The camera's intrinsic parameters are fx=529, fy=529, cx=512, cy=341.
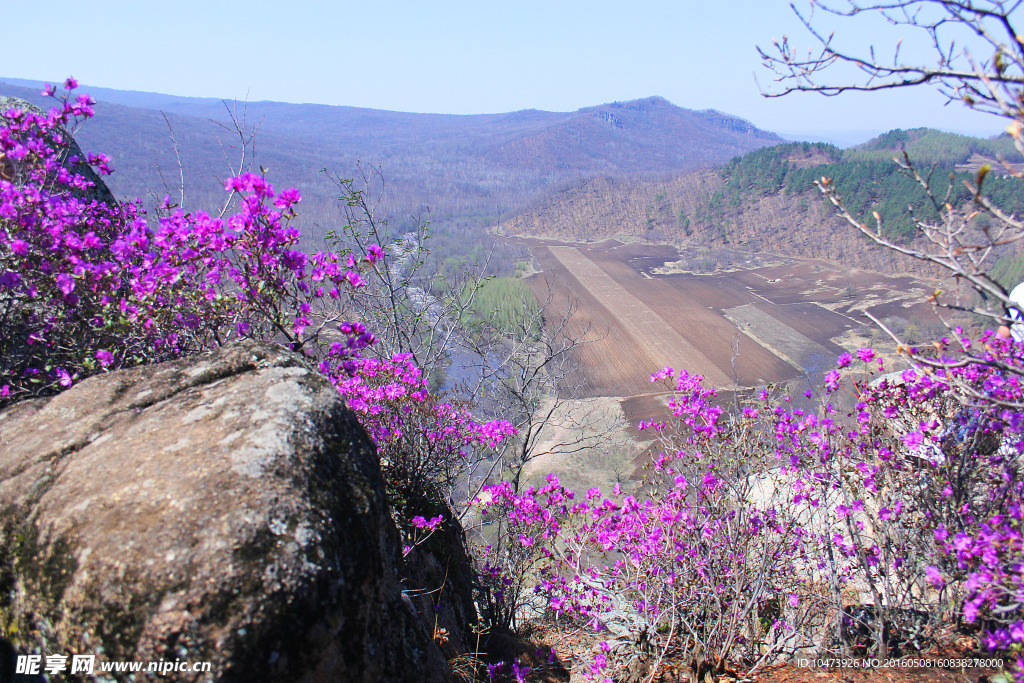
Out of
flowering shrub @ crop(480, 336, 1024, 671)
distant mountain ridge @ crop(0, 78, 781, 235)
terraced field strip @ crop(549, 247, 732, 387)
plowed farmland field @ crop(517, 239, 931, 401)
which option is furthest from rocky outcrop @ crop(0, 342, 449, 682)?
distant mountain ridge @ crop(0, 78, 781, 235)

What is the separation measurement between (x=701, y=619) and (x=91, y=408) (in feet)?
16.1

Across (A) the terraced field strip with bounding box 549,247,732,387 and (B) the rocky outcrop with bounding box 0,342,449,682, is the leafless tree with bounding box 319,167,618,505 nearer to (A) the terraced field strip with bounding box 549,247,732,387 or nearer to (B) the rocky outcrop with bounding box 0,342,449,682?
(B) the rocky outcrop with bounding box 0,342,449,682

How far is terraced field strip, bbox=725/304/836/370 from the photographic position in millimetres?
33500

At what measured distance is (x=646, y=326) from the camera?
127 ft

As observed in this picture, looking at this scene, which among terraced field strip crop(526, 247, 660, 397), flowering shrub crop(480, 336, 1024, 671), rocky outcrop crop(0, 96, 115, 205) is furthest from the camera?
terraced field strip crop(526, 247, 660, 397)

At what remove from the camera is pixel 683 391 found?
566 cm

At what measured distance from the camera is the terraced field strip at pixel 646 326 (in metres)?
31.3

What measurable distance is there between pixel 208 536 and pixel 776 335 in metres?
39.9

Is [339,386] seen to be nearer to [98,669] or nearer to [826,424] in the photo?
[98,669]

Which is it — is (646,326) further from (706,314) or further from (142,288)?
(142,288)

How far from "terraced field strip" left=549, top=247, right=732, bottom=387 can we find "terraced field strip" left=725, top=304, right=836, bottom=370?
→ 5423 millimetres

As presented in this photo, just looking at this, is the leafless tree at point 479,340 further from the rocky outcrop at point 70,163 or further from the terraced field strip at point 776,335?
the terraced field strip at point 776,335

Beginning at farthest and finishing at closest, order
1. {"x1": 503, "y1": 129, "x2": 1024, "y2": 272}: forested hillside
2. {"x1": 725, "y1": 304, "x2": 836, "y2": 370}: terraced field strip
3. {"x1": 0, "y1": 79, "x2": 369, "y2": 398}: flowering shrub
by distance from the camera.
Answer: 1. {"x1": 503, "y1": 129, "x2": 1024, "y2": 272}: forested hillside
2. {"x1": 725, "y1": 304, "x2": 836, "y2": 370}: terraced field strip
3. {"x1": 0, "y1": 79, "x2": 369, "y2": 398}: flowering shrub

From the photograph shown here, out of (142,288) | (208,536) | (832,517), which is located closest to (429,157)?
(142,288)
